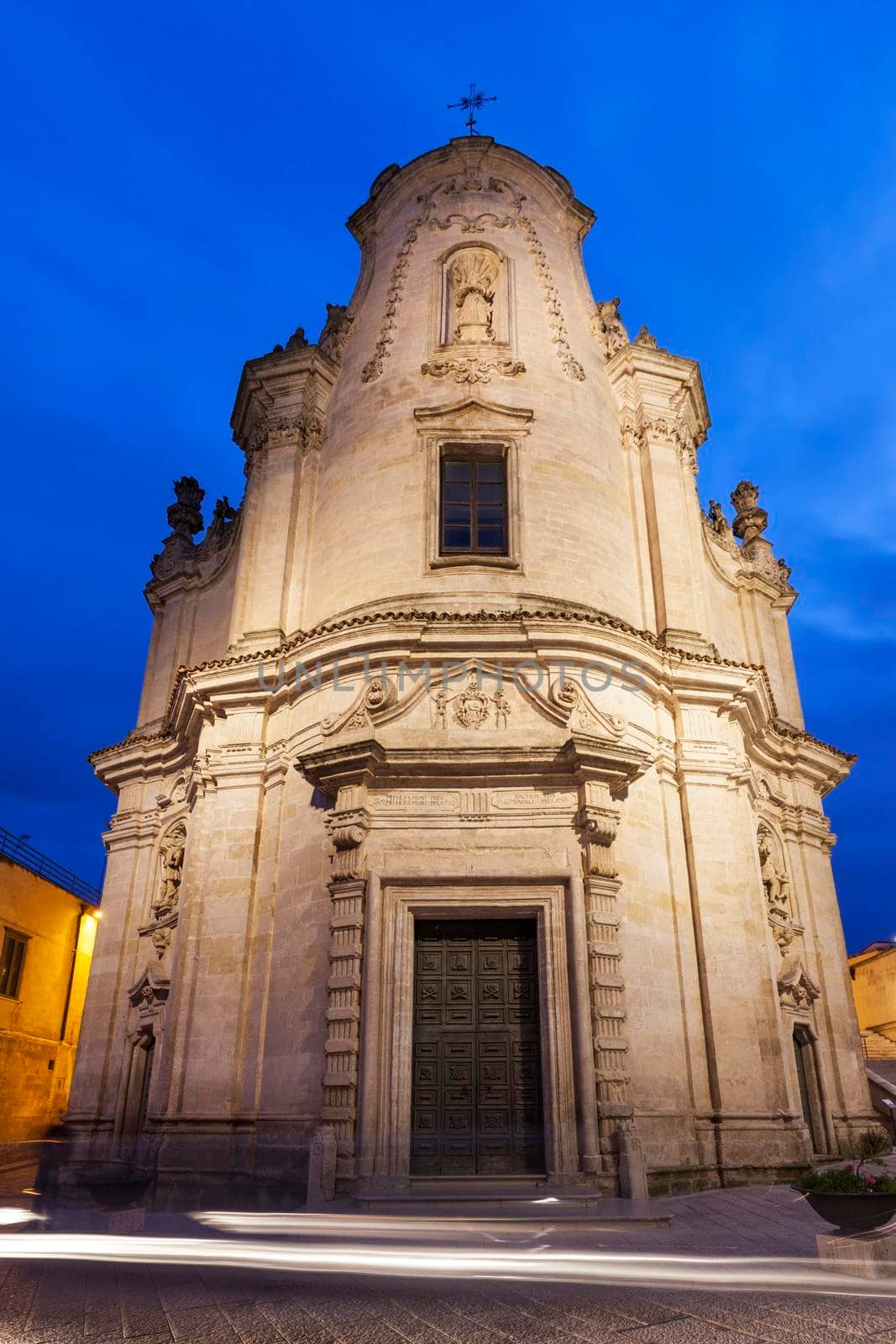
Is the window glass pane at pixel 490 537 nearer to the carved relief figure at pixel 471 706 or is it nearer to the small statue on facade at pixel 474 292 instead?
the carved relief figure at pixel 471 706

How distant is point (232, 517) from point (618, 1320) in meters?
21.9

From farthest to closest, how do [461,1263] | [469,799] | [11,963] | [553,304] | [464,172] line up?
1. [11,963]
2. [464,172]
3. [553,304]
4. [469,799]
5. [461,1263]

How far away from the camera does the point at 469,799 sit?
14969mm

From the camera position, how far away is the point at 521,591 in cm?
1728

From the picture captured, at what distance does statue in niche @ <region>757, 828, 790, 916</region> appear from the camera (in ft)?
65.1

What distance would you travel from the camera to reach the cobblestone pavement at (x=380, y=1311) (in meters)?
6.18

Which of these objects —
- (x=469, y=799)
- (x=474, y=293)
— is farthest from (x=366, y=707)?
(x=474, y=293)

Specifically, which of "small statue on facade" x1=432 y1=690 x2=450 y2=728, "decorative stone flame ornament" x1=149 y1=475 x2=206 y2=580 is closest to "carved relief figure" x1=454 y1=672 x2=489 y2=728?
"small statue on facade" x1=432 y1=690 x2=450 y2=728

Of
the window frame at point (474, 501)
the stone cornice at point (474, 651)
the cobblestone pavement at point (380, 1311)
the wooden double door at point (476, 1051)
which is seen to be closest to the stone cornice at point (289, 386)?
the window frame at point (474, 501)

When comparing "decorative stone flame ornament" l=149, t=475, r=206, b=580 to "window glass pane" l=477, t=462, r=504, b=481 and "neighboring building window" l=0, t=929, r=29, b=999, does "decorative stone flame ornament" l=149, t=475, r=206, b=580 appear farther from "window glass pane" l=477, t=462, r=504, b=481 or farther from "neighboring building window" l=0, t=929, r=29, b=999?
"neighboring building window" l=0, t=929, r=29, b=999

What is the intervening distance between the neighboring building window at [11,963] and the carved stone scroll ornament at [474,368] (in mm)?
20456

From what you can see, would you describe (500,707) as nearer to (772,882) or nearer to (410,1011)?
(410,1011)

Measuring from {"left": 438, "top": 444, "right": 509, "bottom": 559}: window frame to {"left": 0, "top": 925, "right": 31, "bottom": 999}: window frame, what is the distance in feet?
62.9

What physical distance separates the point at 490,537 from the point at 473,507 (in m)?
0.73
